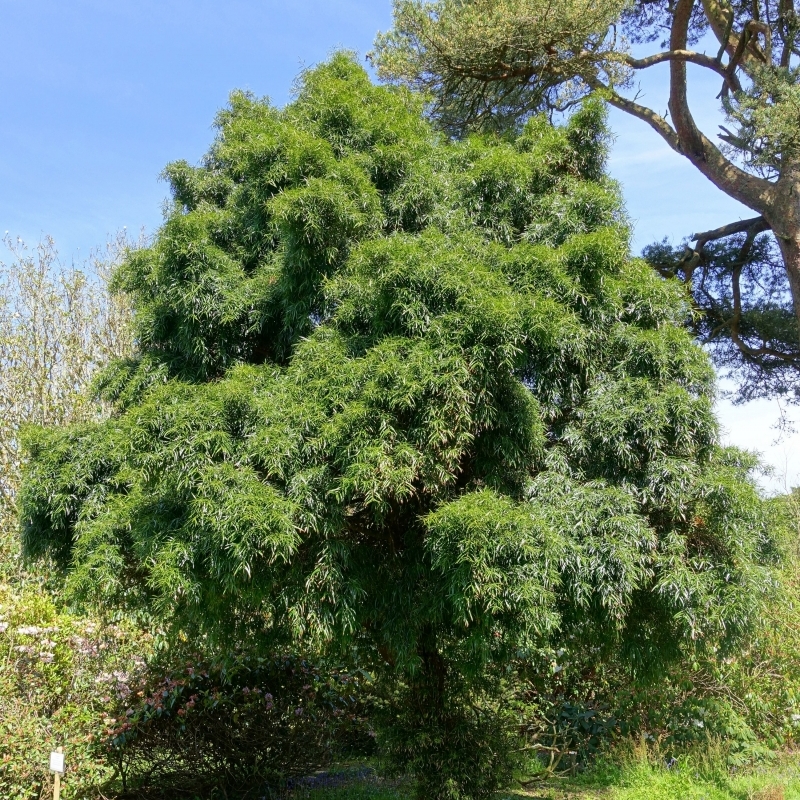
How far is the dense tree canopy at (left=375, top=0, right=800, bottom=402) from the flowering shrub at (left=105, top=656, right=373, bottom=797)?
540cm

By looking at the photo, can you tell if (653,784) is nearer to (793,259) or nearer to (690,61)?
(793,259)

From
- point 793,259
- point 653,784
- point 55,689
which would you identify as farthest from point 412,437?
point 793,259

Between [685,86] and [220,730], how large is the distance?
8.88m

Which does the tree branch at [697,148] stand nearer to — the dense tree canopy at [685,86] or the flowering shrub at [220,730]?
the dense tree canopy at [685,86]

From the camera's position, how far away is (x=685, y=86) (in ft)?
31.5

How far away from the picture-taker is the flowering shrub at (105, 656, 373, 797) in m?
6.53

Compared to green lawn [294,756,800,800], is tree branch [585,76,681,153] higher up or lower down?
higher up

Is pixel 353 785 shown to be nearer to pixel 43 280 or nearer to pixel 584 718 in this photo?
pixel 584 718

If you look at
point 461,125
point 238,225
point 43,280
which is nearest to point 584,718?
point 238,225

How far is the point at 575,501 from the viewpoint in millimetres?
5004

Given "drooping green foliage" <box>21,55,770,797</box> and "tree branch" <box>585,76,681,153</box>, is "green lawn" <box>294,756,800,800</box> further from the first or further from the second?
Result: "tree branch" <box>585,76,681,153</box>

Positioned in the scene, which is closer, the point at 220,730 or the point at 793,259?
the point at 220,730

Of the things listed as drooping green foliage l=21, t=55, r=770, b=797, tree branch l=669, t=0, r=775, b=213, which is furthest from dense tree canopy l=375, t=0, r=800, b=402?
drooping green foliage l=21, t=55, r=770, b=797

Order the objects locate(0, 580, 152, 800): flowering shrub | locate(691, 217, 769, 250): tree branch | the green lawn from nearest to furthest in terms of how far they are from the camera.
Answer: locate(0, 580, 152, 800): flowering shrub, the green lawn, locate(691, 217, 769, 250): tree branch
